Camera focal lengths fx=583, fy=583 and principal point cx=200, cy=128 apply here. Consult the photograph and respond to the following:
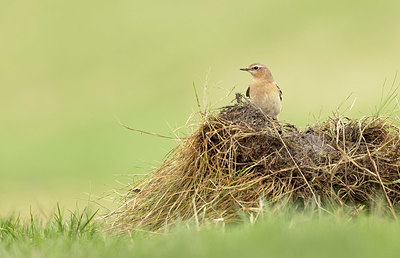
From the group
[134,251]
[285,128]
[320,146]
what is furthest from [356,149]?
[134,251]

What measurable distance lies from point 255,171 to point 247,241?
273 centimetres

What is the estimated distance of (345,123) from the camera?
27.9ft

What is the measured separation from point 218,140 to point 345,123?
6.41 ft

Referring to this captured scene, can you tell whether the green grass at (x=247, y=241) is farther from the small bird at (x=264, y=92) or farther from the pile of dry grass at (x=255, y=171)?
the small bird at (x=264, y=92)

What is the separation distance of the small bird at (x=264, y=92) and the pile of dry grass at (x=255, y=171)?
4.36ft

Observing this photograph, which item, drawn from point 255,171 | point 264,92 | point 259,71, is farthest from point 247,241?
point 259,71

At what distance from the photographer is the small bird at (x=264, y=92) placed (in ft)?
31.8

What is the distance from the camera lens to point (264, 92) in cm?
977

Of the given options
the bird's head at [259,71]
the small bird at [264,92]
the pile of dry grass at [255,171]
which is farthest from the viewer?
the bird's head at [259,71]

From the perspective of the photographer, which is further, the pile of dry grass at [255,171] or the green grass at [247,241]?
the pile of dry grass at [255,171]

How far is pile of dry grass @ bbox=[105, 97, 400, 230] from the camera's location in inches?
293

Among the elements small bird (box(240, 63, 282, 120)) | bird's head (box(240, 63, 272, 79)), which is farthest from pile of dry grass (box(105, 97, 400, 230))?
bird's head (box(240, 63, 272, 79))

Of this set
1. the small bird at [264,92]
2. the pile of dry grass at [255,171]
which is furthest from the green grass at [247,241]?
the small bird at [264,92]

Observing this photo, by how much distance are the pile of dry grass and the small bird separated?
1.33 meters
